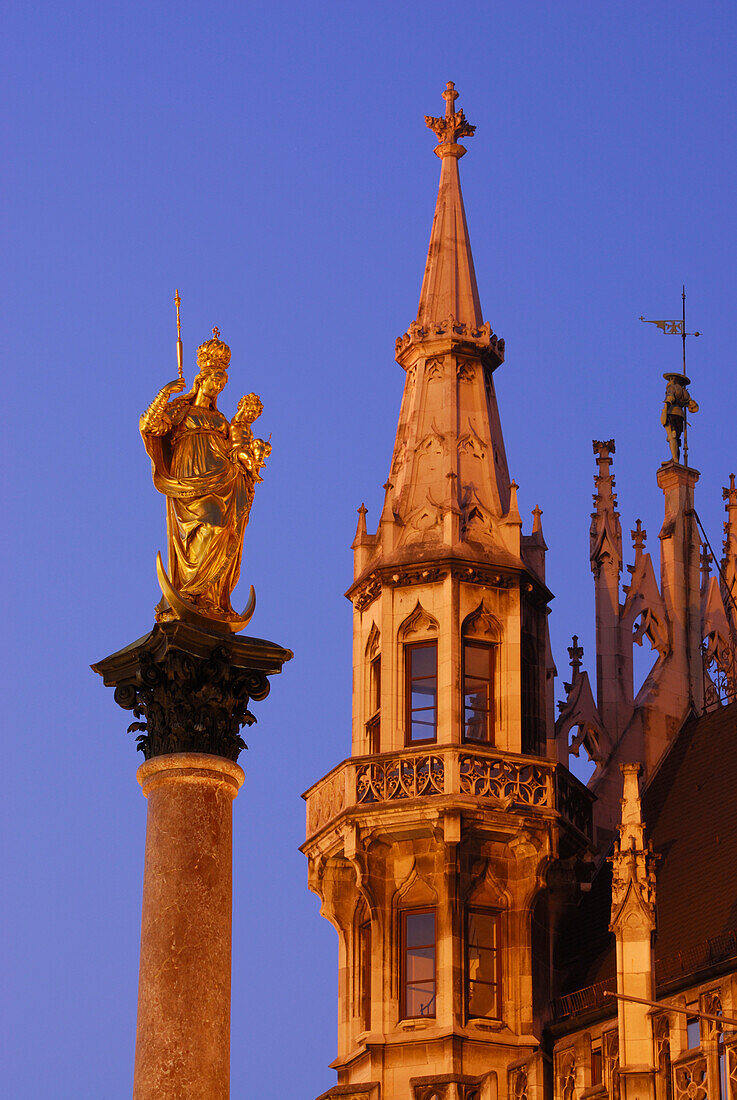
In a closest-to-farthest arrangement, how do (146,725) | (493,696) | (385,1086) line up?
(146,725) < (385,1086) < (493,696)

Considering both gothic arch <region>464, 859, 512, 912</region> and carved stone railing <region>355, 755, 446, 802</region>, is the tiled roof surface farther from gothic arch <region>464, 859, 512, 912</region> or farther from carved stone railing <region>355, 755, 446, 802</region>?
carved stone railing <region>355, 755, 446, 802</region>

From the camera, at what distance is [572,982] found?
158 feet

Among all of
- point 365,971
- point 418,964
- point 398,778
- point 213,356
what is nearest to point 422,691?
point 398,778

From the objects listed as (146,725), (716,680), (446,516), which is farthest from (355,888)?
(146,725)

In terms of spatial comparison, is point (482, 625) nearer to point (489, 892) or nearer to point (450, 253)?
point (489, 892)

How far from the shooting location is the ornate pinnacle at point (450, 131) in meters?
55.8

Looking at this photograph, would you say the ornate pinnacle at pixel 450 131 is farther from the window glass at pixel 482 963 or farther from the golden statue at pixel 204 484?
the golden statue at pixel 204 484

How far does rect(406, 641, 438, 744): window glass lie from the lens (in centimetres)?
4925

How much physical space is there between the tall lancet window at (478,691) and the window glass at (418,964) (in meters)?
3.55

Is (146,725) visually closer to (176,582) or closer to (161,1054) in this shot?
(176,582)

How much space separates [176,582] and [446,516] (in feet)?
59.8

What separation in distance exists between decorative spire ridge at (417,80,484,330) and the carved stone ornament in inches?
877

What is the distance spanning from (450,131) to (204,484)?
24.9m

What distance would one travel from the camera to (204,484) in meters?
32.7
